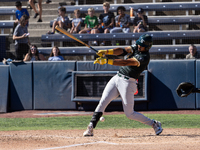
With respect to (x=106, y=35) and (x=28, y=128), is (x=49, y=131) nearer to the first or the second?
Result: (x=28, y=128)

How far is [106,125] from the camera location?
24.8 feet

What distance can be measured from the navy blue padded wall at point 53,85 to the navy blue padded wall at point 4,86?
2.85 feet

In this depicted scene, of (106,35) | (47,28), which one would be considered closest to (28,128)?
(106,35)

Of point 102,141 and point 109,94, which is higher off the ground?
point 109,94

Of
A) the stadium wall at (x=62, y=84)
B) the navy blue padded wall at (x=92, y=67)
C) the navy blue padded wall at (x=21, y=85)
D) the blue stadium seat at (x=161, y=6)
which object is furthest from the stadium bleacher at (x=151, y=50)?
the blue stadium seat at (x=161, y=6)

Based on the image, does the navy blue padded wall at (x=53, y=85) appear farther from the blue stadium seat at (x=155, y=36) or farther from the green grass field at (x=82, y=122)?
the blue stadium seat at (x=155, y=36)

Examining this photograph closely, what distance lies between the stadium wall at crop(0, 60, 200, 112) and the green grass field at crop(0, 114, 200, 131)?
38.8 inches

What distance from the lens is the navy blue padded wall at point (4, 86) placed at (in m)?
10.1

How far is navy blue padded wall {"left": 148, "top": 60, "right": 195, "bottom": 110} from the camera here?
9766 mm

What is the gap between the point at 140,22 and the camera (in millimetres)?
12203

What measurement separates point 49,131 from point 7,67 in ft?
13.8

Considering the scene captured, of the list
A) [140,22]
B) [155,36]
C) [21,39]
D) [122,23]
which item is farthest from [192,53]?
[21,39]

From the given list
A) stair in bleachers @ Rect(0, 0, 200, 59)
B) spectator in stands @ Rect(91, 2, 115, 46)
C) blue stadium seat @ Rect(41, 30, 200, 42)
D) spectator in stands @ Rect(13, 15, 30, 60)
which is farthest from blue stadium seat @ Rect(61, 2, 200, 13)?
spectator in stands @ Rect(13, 15, 30, 60)

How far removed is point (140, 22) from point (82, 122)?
5580 millimetres
